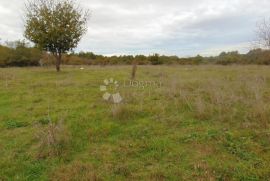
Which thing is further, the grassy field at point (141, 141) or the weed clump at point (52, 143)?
the weed clump at point (52, 143)

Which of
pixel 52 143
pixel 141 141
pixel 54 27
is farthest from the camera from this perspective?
pixel 54 27

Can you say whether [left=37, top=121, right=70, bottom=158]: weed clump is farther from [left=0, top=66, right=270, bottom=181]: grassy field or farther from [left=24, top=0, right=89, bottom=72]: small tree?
[left=24, top=0, right=89, bottom=72]: small tree

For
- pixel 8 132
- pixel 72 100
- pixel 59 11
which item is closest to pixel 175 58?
pixel 59 11

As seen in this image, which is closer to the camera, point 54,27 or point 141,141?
point 141,141

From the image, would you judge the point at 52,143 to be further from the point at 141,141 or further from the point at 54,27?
the point at 54,27

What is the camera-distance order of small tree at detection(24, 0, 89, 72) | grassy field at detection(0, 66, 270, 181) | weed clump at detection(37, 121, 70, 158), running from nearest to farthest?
grassy field at detection(0, 66, 270, 181) → weed clump at detection(37, 121, 70, 158) → small tree at detection(24, 0, 89, 72)

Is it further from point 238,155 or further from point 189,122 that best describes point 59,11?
point 238,155

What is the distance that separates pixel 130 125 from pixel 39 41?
1608 centimetres

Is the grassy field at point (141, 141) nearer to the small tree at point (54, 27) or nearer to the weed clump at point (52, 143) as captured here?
the weed clump at point (52, 143)

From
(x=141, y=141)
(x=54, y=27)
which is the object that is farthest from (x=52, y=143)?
(x=54, y=27)

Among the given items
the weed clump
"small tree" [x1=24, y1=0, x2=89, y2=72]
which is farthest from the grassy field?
"small tree" [x1=24, y1=0, x2=89, y2=72]

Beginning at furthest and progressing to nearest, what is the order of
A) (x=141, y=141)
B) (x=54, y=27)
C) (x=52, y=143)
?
(x=54, y=27) → (x=141, y=141) → (x=52, y=143)

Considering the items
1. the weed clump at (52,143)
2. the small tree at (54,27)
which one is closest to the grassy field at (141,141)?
the weed clump at (52,143)

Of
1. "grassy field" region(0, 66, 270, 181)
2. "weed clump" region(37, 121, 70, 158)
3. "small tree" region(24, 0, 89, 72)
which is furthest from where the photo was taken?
"small tree" region(24, 0, 89, 72)
